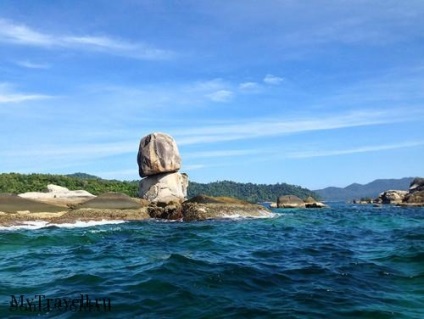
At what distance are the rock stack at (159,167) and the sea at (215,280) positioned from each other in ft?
92.2

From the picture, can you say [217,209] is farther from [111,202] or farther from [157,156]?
[157,156]

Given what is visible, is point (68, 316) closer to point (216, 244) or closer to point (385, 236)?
point (216, 244)

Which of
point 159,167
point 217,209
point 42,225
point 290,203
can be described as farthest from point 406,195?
point 42,225

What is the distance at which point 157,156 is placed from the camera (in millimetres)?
48688

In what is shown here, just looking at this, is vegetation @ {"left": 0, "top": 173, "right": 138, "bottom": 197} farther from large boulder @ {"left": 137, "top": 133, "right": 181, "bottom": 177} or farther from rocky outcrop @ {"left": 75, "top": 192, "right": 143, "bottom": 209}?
rocky outcrop @ {"left": 75, "top": 192, "right": 143, "bottom": 209}

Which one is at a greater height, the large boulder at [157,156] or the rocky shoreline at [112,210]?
the large boulder at [157,156]

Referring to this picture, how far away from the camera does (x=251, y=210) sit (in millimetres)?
40156

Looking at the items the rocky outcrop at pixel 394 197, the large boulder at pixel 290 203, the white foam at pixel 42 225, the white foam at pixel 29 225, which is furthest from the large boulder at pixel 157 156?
the rocky outcrop at pixel 394 197

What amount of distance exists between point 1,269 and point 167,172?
3554 centimetres

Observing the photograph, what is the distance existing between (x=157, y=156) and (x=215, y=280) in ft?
124

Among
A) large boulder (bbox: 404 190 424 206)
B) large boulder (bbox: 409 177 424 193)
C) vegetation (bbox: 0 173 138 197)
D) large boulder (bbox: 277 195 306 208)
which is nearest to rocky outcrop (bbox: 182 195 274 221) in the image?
vegetation (bbox: 0 173 138 197)

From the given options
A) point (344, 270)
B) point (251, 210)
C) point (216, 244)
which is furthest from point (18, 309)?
point (251, 210)

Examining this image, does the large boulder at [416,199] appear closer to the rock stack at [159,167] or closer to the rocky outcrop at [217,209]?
the rock stack at [159,167]

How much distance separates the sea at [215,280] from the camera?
356 inches
